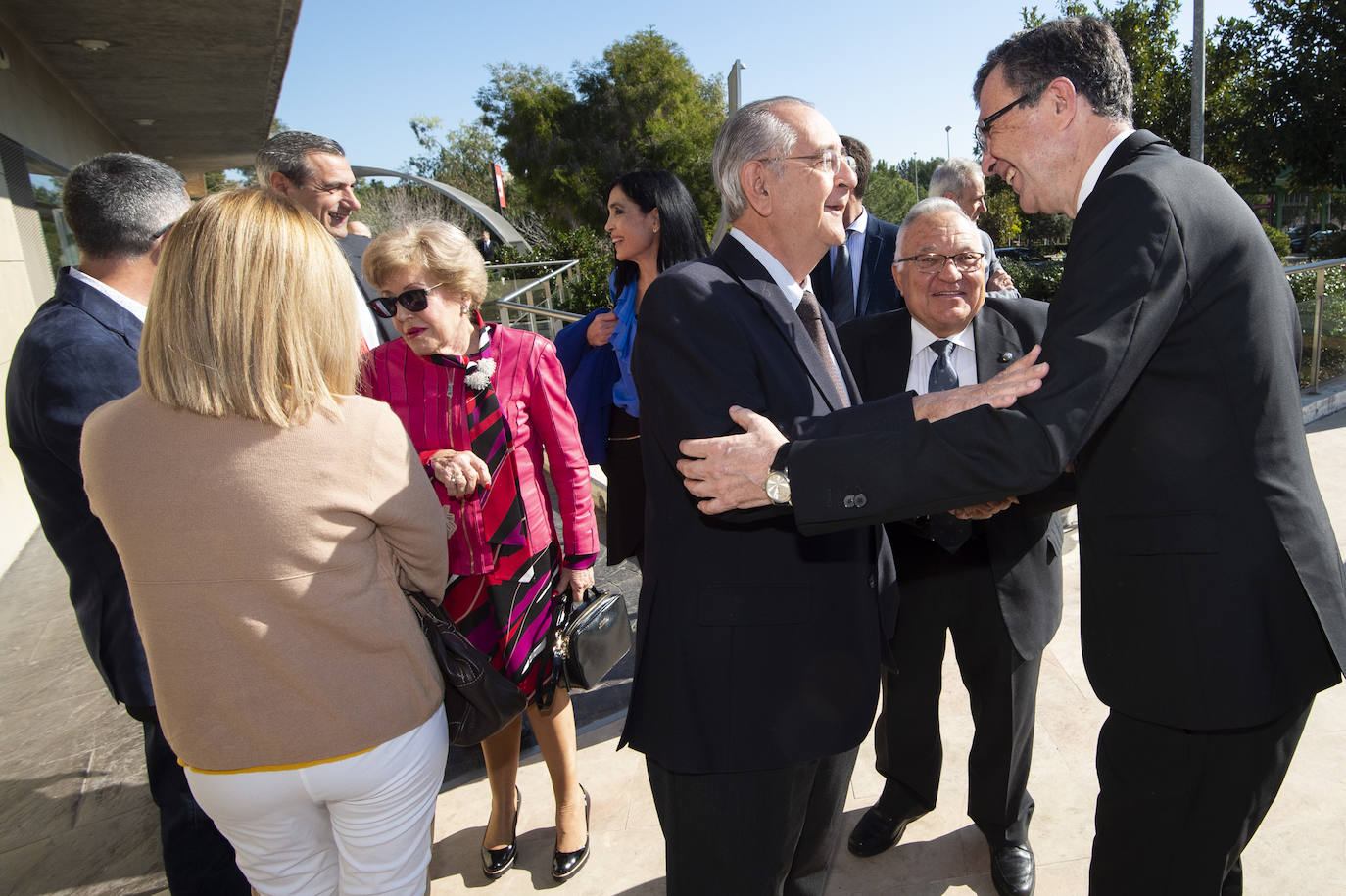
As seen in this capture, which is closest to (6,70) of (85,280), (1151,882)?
(85,280)

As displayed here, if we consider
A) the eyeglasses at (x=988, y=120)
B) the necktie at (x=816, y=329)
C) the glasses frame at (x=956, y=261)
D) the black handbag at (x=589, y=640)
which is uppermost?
the eyeglasses at (x=988, y=120)

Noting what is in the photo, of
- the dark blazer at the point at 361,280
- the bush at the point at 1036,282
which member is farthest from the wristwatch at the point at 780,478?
the bush at the point at 1036,282

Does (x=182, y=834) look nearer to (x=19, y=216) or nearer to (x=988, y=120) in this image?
(x=988, y=120)

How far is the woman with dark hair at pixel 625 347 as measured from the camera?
9.84 ft

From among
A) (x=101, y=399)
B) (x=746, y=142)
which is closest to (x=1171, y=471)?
(x=746, y=142)

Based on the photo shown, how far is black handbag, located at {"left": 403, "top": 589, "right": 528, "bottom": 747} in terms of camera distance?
66.0 inches

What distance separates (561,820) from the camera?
8.08 ft

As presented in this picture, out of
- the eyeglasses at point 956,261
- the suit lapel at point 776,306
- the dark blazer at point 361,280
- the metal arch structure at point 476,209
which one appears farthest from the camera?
the metal arch structure at point 476,209

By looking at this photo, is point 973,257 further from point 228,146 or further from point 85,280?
point 228,146

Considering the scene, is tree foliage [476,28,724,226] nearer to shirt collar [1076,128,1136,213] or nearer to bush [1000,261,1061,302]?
bush [1000,261,1061,302]

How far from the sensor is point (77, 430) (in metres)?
1.82

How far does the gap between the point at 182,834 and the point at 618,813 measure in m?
1.26

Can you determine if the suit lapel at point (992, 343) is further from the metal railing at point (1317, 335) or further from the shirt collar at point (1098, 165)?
the metal railing at point (1317, 335)

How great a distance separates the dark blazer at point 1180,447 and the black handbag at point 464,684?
2.67 ft
